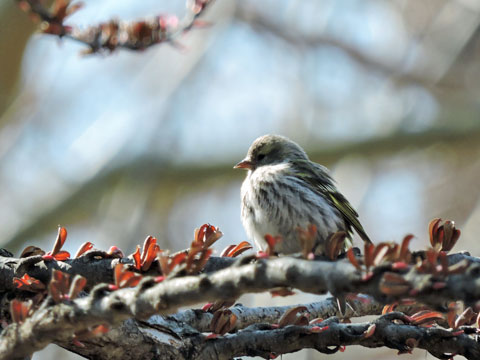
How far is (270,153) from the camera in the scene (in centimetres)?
501

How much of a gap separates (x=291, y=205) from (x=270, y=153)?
108 centimetres

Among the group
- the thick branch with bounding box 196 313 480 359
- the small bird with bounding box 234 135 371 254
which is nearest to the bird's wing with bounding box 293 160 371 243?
the small bird with bounding box 234 135 371 254

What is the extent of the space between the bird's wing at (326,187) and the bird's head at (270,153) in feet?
0.86

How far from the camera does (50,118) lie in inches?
401

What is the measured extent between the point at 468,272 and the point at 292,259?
41 centimetres

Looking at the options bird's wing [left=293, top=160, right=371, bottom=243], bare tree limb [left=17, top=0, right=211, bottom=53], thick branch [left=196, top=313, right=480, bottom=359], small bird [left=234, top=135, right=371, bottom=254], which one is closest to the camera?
thick branch [left=196, top=313, right=480, bottom=359]

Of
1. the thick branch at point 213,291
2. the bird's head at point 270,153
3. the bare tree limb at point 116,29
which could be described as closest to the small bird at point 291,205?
the bird's head at point 270,153

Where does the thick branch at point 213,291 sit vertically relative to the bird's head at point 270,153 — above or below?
below

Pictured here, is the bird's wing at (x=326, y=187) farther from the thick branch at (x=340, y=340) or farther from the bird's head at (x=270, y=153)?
the thick branch at (x=340, y=340)

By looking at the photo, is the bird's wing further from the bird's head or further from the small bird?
the bird's head

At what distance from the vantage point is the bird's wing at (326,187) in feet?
13.7

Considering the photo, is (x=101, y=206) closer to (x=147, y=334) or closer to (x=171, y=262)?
(x=147, y=334)

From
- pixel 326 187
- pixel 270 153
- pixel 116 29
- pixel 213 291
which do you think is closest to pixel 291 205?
pixel 326 187

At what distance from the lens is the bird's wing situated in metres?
4.18
